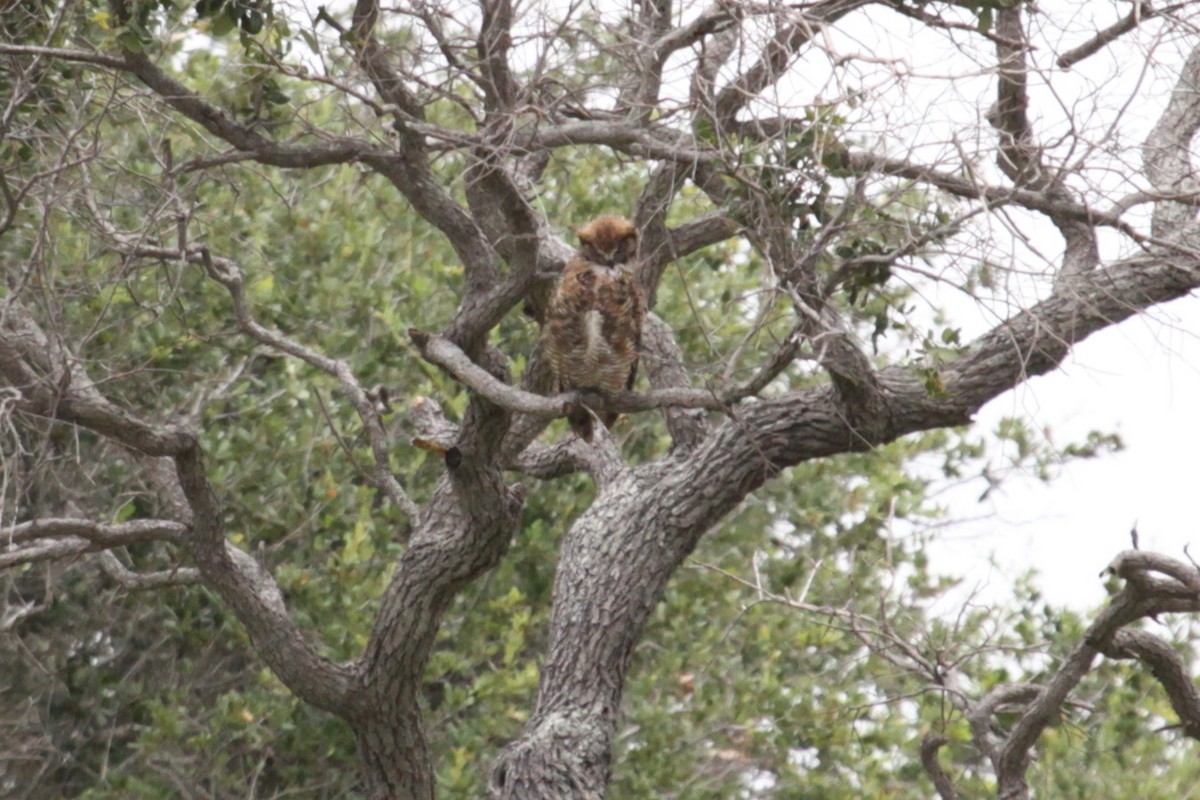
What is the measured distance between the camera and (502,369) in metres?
4.50

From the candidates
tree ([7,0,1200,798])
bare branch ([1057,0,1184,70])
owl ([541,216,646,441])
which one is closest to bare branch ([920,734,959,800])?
tree ([7,0,1200,798])

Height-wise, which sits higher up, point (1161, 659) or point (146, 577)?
point (146, 577)

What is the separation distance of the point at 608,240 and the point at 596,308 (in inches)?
7.6

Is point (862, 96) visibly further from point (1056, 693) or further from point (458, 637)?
point (458, 637)

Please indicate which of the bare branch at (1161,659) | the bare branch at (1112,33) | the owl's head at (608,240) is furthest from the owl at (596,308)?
the bare branch at (1161,659)

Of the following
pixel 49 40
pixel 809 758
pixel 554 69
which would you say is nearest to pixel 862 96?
pixel 554 69

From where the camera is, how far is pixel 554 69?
12.3ft

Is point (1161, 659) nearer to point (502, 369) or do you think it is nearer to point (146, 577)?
point (502, 369)

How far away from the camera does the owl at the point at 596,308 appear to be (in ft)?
14.7

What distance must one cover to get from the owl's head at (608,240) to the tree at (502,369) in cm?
10

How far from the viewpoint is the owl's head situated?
14.7 feet

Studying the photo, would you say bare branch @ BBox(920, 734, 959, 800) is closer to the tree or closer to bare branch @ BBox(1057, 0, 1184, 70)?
the tree

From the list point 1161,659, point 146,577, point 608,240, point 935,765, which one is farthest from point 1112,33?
point 146,577

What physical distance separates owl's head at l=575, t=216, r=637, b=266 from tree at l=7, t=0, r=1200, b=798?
10cm
